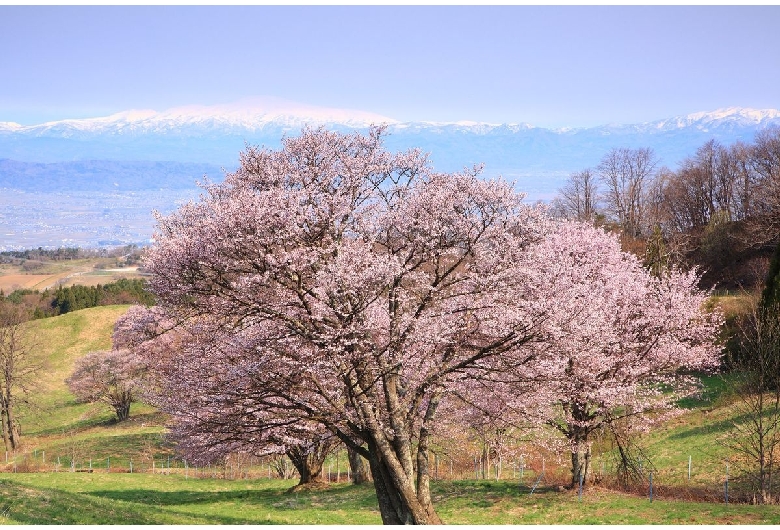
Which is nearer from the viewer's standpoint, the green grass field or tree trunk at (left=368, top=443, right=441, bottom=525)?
tree trunk at (left=368, top=443, right=441, bottom=525)

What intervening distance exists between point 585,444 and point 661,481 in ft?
24.4

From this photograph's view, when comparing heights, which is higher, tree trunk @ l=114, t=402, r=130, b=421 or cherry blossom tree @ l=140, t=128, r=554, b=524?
cherry blossom tree @ l=140, t=128, r=554, b=524

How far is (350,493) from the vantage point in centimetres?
3231

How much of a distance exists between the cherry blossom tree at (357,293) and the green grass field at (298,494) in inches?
206

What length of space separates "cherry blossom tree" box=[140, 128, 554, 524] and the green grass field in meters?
5.23

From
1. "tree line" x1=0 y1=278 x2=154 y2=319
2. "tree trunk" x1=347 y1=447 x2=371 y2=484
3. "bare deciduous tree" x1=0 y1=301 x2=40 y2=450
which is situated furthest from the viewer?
"tree line" x1=0 y1=278 x2=154 y2=319

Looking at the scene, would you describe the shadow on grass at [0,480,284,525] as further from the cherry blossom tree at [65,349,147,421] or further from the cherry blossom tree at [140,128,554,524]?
the cherry blossom tree at [65,349,147,421]

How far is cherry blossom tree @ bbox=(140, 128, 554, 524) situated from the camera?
1812cm

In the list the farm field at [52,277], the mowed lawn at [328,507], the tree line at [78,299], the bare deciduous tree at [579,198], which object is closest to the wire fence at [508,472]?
the mowed lawn at [328,507]

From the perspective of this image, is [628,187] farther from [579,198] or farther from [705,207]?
[705,207]

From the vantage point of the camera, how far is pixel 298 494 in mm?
33406

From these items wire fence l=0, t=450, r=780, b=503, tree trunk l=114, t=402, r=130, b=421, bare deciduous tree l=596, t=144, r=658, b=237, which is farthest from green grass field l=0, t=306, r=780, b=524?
bare deciduous tree l=596, t=144, r=658, b=237

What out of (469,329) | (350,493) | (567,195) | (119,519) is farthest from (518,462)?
(567,195)

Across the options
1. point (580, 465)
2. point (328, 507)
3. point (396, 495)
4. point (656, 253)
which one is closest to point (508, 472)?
point (580, 465)
